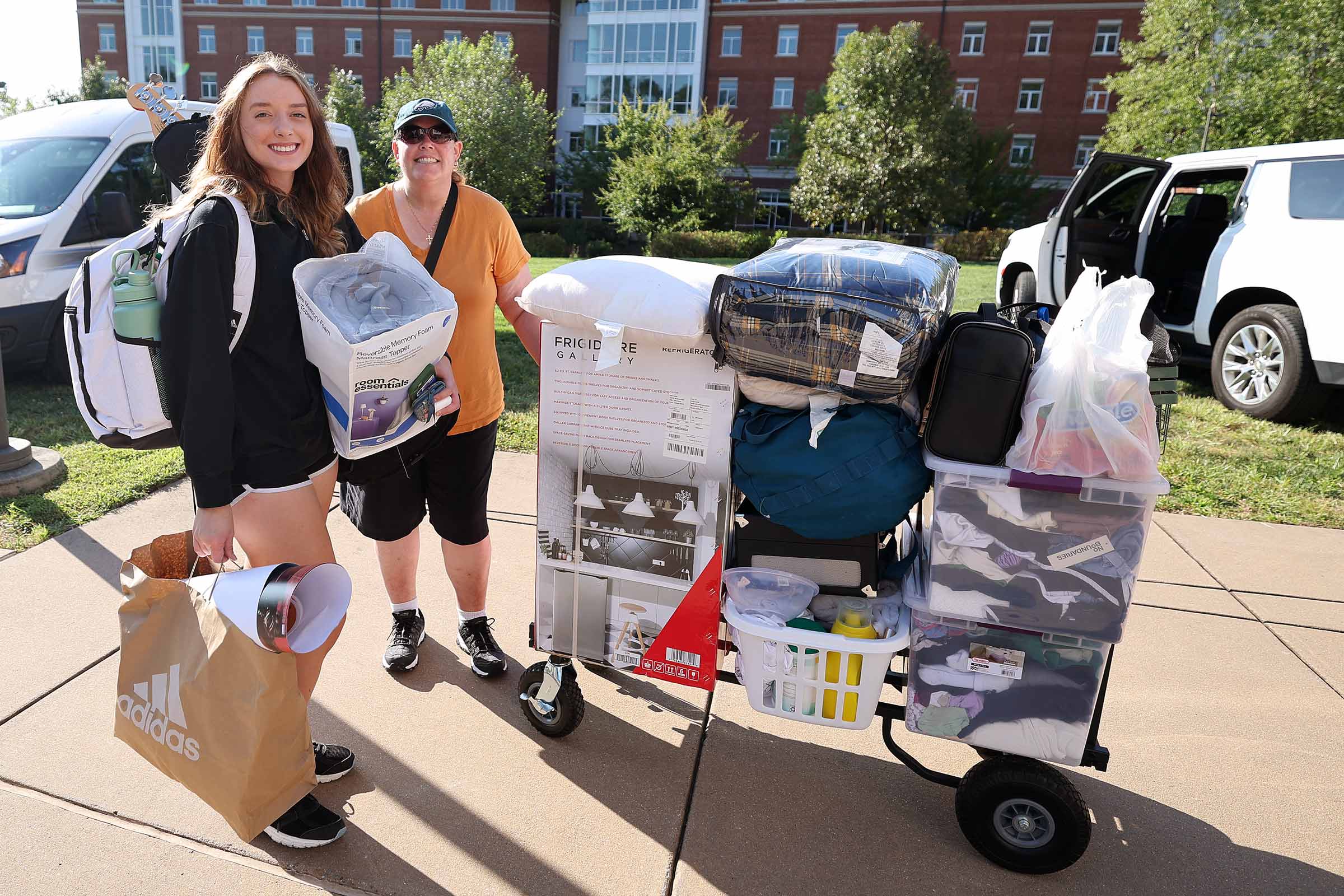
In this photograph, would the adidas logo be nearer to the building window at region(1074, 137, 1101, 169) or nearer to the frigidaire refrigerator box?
the frigidaire refrigerator box

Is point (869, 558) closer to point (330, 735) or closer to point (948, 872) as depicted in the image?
point (948, 872)

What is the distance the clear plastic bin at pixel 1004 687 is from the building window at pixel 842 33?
41861mm

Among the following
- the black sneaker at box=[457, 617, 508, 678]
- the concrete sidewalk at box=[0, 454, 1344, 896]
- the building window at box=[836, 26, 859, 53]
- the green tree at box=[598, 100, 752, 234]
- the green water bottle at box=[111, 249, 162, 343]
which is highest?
the building window at box=[836, 26, 859, 53]

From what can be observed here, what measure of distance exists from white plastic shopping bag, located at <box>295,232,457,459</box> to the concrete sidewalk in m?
1.06

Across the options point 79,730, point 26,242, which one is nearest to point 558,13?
point 26,242

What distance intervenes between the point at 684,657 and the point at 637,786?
1.47 feet

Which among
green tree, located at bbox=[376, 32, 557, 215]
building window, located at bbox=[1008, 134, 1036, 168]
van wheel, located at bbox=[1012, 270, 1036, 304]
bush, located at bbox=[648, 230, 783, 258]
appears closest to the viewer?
van wheel, located at bbox=[1012, 270, 1036, 304]

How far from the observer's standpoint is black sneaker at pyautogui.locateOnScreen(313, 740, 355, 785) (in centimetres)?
240

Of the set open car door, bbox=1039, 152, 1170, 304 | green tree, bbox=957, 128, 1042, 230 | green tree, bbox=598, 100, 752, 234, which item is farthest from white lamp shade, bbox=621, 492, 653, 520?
green tree, bbox=957, 128, 1042, 230

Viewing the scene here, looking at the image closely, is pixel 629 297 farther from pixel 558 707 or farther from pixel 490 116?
pixel 490 116

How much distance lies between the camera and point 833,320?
1.95 m

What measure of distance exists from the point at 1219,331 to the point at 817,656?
20.5ft

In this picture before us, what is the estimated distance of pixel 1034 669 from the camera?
2.07 m

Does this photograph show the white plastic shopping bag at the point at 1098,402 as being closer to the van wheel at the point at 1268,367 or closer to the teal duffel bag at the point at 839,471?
the teal duffel bag at the point at 839,471
